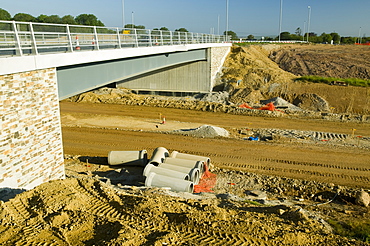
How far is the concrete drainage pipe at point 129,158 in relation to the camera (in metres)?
16.1

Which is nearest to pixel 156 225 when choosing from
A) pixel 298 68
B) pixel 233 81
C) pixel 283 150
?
pixel 283 150

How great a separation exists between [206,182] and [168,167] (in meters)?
1.84

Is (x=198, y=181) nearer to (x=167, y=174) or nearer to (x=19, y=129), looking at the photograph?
(x=167, y=174)

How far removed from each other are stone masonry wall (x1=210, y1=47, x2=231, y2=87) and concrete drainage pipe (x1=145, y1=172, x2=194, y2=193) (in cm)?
2256

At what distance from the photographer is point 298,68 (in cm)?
4544

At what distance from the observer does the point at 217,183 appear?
14.8 meters

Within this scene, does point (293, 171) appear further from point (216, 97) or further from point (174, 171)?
point (216, 97)

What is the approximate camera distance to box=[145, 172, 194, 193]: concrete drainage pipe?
12898mm

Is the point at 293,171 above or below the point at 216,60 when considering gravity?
below

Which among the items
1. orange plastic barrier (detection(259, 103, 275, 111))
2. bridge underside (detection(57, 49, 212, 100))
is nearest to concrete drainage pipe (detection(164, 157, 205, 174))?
bridge underside (detection(57, 49, 212, 100))

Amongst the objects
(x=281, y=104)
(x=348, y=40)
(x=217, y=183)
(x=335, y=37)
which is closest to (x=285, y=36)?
(x=335, y=37)

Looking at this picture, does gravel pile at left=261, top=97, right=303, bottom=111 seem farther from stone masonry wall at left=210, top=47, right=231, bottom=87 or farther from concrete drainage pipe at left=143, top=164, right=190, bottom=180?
concrete drainage pipe at left=143, top=164, right=190, bottom=180

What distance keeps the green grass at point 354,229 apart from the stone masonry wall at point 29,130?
948 cm

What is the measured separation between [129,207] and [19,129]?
14.9ft
